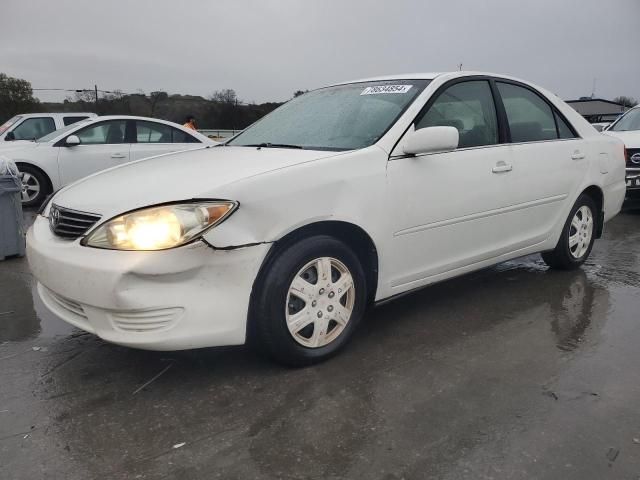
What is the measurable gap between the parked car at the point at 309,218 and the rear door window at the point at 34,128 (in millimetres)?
8717

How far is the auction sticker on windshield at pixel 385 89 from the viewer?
3.62m

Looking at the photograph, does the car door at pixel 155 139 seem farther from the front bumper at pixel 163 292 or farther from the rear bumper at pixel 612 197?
the front bumper at pixel 163 292

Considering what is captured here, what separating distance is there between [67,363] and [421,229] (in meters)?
2.13

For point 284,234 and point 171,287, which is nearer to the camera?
point 171,287

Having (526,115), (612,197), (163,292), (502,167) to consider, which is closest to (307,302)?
(163,292)

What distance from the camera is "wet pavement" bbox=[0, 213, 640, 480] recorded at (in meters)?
2.16

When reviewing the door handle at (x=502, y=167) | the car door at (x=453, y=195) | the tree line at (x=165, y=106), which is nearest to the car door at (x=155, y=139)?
the car door at (x=453, y=195)

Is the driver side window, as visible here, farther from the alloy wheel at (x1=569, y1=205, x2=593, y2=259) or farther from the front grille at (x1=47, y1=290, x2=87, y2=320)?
the front grille at (x1=47, y1=290, x2=87, y2=320)

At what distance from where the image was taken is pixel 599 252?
224 inches

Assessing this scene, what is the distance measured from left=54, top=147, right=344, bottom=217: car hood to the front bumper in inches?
9.9

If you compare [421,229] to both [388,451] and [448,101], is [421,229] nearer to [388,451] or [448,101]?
[448,101]

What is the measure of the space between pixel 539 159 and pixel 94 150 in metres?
7.08

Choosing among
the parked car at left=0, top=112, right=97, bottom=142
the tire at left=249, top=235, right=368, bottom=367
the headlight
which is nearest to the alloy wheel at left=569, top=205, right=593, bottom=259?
the tire at left=249, top=235, right=368, bottom=367

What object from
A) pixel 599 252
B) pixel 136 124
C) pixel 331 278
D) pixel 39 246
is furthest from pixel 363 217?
pixel 136 124
